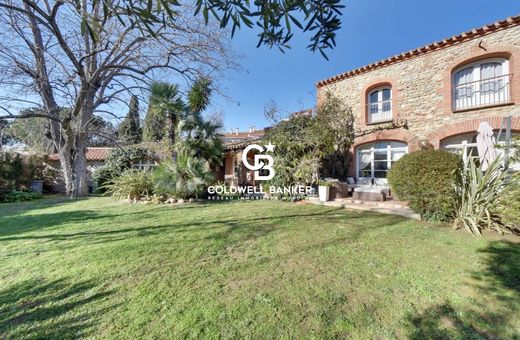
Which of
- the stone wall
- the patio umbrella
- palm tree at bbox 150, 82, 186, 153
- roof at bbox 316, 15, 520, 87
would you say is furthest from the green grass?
roof at bbox 316, 15, 520, 87

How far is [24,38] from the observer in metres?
10.7

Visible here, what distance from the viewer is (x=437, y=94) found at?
35.1 ft

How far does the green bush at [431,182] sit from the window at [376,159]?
199 inches

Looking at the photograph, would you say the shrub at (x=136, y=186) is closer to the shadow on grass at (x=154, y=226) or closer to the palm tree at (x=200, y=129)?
the palm tree at (x=200, y=129)

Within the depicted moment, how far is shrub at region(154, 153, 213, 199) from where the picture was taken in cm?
1068

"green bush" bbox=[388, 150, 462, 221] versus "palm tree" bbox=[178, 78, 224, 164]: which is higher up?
"palm tree" bbox=[178, 78, 224, 164]

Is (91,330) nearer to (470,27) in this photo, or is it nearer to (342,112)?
(342,112)

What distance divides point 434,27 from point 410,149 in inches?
221

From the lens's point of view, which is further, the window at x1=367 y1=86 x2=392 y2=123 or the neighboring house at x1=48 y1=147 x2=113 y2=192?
the neighboring house at x1=48 y1=147 x2=113 y2=192

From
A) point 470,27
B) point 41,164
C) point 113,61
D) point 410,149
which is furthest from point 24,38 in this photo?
point 470,27

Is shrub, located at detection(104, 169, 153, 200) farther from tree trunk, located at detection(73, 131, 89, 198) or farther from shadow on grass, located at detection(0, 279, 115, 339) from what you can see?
shadow on grass, located at detection(0, 279, 115, 339)

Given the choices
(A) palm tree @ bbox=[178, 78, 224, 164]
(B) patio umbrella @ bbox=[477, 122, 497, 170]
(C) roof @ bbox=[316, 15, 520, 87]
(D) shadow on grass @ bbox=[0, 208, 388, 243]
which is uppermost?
(C) roof @ bbox=[316, 15, 520, 87]

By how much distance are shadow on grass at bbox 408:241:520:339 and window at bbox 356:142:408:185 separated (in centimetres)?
911

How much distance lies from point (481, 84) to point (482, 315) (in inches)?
440
